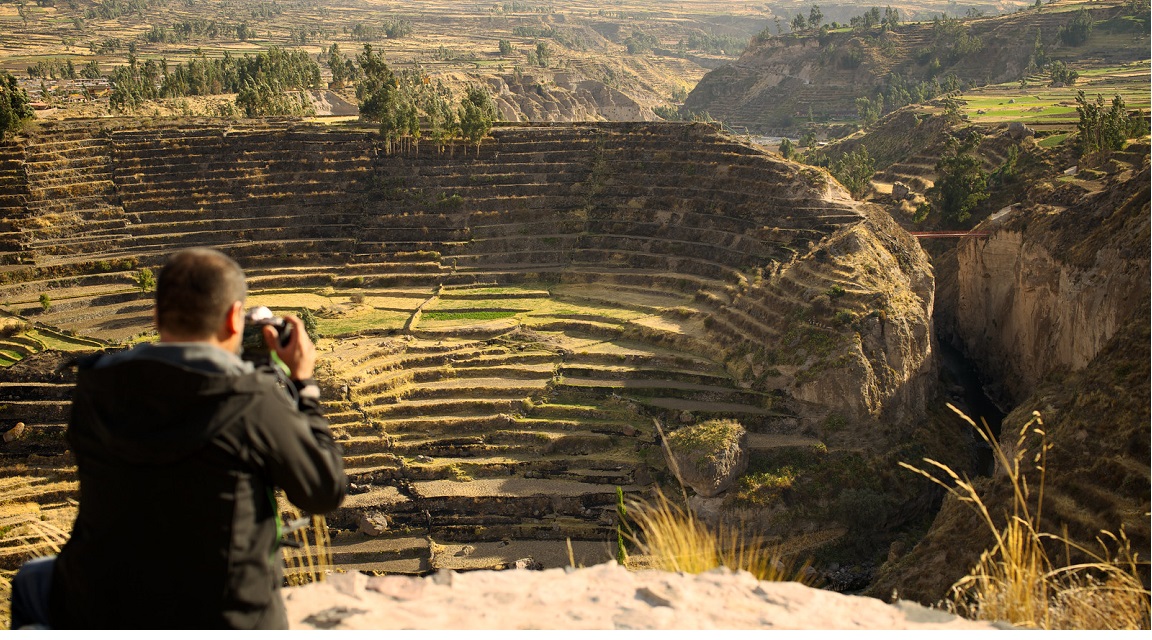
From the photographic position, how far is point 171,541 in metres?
4.34

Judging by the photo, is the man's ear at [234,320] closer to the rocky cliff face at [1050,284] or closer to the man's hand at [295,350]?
the man's hand at [295,350]

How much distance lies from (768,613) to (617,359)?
25540mm

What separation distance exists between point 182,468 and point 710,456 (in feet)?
74.9

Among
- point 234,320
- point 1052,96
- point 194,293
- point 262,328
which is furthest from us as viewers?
point 1052,96

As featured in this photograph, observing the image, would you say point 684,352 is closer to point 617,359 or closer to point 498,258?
point 617,359

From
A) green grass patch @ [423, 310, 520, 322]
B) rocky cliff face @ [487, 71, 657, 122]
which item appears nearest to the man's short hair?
green grass patch @ [423, 310, 520, 322]

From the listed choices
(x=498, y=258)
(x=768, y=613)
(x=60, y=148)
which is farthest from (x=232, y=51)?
(x=768, y=613)

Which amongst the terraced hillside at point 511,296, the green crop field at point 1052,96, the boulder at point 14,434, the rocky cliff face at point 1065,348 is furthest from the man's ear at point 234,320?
the green crop field at point 1052,96

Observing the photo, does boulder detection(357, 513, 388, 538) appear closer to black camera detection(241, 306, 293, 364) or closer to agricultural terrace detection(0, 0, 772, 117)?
black camera detection(241, 306, 293, 364)

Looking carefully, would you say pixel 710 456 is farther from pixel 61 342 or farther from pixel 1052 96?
pixel 1052 96

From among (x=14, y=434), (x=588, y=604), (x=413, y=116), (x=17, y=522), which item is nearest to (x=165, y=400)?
(x=588, y=604)

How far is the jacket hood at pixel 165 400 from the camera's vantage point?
4242mm

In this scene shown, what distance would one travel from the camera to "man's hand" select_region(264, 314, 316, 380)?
4.89m

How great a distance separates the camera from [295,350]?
16.0ft
